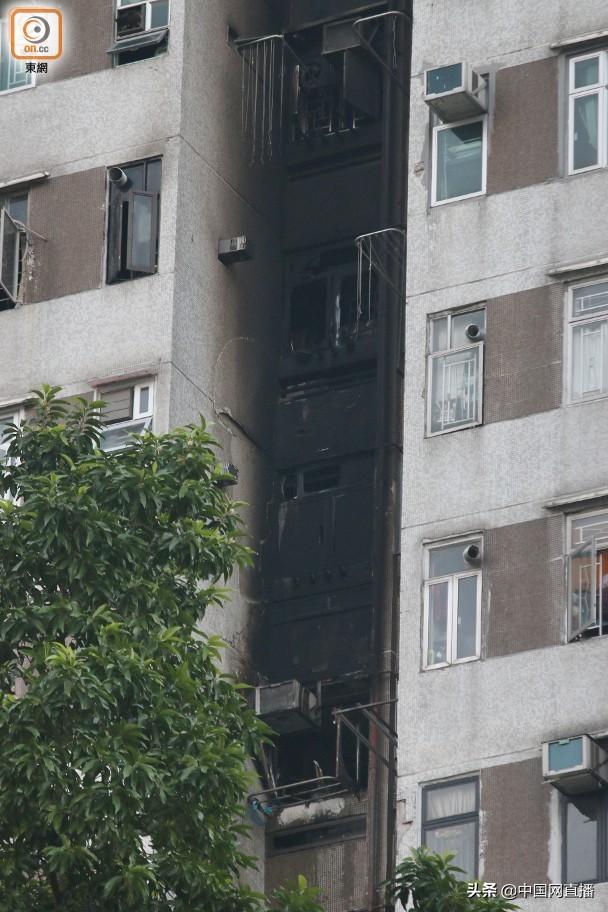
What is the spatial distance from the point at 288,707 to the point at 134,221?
20.4 ft

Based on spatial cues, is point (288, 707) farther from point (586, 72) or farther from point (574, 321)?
point (586, 72)

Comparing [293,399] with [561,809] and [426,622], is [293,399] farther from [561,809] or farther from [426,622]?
[561,809]

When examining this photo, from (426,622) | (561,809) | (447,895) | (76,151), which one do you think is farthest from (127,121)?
(447,895)

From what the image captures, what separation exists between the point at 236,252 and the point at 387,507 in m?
3.71

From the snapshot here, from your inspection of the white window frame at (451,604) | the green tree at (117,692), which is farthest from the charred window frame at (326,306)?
the green tree at (117,692)

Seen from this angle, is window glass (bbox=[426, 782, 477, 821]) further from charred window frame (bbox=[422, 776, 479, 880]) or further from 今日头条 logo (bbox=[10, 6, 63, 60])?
今日头条 logo (bbox=[10, 6, 63, 60])

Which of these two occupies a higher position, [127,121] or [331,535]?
[127,121]

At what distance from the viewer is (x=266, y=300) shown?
3603cm

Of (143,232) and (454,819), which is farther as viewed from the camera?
(143,232)

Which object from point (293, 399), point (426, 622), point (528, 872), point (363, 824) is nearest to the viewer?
point (528, 872)

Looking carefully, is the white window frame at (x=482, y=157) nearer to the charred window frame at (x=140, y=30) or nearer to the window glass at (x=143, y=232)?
the window glass at (x=143, y=232)

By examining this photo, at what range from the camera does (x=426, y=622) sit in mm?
30297

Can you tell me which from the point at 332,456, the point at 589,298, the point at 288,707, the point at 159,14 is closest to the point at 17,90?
the point at 159,14

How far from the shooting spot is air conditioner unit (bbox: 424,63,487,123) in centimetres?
3162
